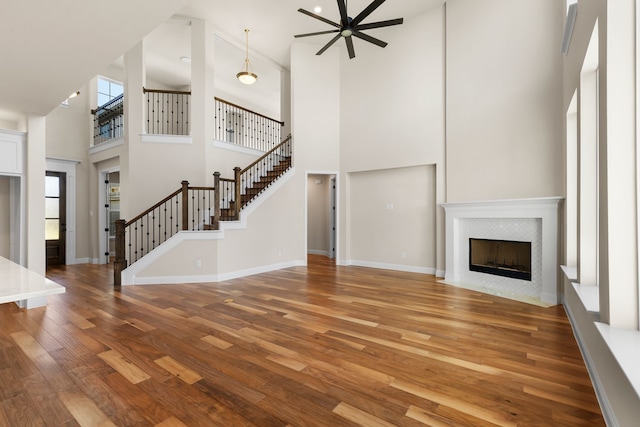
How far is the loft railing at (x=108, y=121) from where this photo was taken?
25.0 ft

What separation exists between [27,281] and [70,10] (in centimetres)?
170

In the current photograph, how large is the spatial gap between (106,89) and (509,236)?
1027 cm

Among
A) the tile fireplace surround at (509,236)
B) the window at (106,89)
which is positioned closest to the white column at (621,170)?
the tile fireplace surround at (509,236)

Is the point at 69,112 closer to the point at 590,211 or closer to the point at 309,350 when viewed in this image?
the point at 309,350

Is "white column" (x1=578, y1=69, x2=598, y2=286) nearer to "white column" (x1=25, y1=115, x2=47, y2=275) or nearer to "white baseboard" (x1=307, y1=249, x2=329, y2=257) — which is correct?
"white column" (x1=25, y1=115, x2=47, y2=275)

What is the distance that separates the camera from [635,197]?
5.34 feet

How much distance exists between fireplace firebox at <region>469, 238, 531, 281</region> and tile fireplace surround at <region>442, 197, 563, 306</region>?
80 mm

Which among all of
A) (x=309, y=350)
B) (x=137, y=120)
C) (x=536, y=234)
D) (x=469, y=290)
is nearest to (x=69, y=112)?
(x=137, y=120)

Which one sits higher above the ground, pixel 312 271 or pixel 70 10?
pixel 70 10

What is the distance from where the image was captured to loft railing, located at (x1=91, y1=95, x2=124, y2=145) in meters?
7.62

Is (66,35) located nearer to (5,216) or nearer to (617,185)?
(5,216)

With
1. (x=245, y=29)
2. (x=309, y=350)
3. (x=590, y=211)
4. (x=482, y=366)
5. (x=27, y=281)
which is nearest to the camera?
(x=27, y=281)

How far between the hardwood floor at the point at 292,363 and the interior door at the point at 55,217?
170 inches

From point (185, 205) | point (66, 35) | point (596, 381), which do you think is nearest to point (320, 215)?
point (185, 205)
